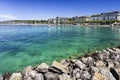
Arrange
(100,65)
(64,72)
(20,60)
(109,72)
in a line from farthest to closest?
(20,60) < (100,65) < (64,72) < (109,72)

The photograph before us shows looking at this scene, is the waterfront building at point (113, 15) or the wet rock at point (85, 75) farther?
the waterfront building at point (113, 15)

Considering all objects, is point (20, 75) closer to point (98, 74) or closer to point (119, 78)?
point (98, 74)

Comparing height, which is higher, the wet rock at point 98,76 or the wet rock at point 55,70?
the wet rock at point 98,76

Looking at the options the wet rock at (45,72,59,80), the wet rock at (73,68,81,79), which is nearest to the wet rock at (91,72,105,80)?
the wet rock at (73,68,81,79)

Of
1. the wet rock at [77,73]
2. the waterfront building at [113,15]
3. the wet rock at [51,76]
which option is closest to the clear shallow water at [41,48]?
the wet rock at [51,76]

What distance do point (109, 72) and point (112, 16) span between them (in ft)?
619

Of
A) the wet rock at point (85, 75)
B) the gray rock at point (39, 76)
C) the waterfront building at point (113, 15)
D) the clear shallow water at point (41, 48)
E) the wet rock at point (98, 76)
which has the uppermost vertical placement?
the waterfront building at point (113, 15)

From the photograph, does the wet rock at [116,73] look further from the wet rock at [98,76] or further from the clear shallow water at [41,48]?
the clear shallow water at [41,48]

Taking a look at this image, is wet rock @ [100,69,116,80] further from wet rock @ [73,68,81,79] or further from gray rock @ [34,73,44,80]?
gray rock @ [34,73,44,80]

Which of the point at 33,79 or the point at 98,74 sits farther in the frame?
the point at 33,79

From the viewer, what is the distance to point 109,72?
11.1 metres

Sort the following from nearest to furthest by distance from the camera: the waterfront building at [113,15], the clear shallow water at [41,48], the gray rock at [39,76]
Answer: the gray rock at [39,76] → the clear shallow water at [41,48] → the waterfront building at [113,15]

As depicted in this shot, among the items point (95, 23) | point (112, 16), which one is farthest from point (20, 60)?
point (112, 16)

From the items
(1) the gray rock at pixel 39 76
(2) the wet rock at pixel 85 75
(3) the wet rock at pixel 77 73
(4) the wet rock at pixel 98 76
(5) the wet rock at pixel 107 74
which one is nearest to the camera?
(4) the wet rock at pixel 98 76
